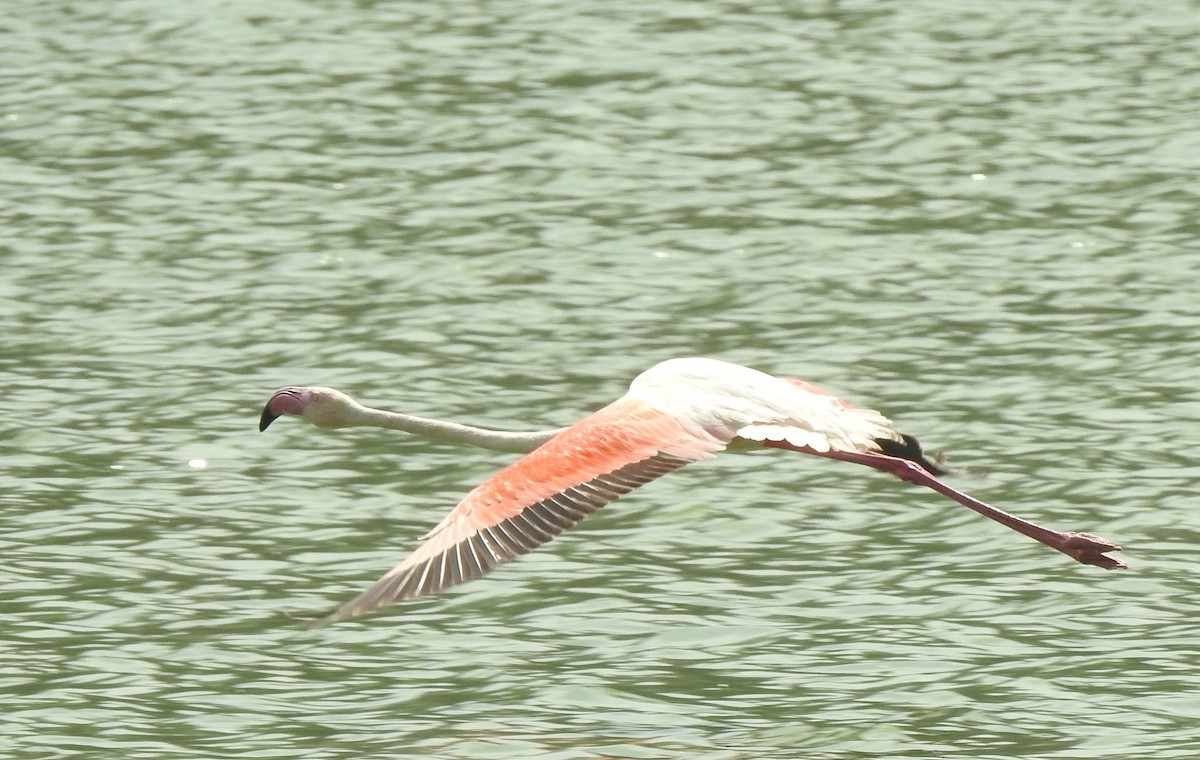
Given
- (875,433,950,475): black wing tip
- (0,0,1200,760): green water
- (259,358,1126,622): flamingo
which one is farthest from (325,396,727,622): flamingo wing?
(0,0,1200,760): green water

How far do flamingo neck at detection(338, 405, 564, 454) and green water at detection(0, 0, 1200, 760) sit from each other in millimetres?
965

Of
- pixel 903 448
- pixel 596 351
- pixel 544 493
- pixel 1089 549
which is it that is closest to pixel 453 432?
pixel 544 493

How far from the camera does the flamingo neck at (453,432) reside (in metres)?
11.0

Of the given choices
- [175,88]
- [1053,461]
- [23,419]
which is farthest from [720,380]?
[175,88]

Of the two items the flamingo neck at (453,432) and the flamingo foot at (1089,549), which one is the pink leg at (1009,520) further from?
the flamingo neck at (453,432)

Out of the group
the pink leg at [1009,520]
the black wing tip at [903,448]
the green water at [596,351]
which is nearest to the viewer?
the green water at [596,351]

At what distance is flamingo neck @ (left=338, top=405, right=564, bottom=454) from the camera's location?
11.0 metres

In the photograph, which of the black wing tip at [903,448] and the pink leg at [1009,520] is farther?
the black wing tip at [903,448]

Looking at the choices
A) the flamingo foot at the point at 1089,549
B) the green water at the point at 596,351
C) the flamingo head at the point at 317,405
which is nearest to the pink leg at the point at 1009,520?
the flamingo foot at the point at 1089,549

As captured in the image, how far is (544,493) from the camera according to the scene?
9438 mm

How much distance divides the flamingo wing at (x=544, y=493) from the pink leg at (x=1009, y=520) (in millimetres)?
851

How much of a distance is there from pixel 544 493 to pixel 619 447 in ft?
1.93

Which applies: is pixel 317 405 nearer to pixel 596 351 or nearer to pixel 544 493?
pixel 544 493

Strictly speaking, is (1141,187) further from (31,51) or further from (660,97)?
(31,51)
